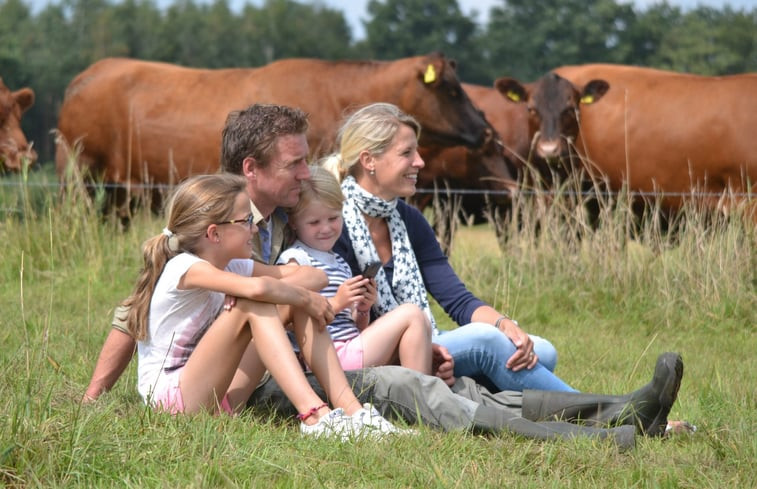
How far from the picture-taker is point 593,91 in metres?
11.2

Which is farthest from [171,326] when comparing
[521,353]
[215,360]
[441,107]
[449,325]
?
[441,107]

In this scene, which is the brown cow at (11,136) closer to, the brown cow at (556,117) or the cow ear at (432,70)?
the cow ear at (432,70)

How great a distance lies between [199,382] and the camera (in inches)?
150

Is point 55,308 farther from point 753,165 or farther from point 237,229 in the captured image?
point 753,165

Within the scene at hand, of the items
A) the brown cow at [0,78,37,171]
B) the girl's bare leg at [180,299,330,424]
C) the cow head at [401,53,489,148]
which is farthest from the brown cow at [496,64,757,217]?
the girl's bare leg at [180,299,330,424]

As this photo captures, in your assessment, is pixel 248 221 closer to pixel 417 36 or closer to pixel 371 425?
pixel 371 425

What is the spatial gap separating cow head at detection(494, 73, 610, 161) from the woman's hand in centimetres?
670

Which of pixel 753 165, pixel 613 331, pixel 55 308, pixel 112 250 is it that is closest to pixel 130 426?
pixel 55 308

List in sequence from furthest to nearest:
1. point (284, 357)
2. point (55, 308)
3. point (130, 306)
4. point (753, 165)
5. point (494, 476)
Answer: point (753, 165), point (55, 308), point (130, 306), point (284, 357), point (494, 476)

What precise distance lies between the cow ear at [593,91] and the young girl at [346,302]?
7.26 meters

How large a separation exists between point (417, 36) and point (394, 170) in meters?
65.0

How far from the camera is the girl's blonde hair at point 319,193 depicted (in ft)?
14.0

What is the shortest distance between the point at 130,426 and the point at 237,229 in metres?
0.81

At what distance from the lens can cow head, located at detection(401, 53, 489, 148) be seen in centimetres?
1141
